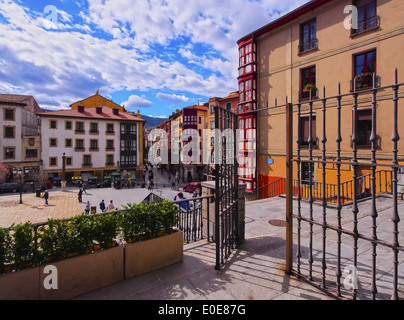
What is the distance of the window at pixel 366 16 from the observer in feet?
44.3

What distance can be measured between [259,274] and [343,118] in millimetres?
13709

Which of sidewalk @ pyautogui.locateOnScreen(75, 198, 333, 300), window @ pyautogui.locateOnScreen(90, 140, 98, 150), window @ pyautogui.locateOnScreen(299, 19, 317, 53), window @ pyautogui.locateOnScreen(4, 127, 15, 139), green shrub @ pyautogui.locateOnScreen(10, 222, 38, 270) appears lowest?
sidewalk @ pyautogui.locateOnScreen(75, 198, 333, 300)

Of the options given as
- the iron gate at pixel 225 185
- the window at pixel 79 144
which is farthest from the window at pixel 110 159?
the iron gate at pixel 225 185

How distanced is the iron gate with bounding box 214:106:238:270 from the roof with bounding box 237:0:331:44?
639 inches

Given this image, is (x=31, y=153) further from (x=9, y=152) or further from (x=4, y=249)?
(x=4, y=249)

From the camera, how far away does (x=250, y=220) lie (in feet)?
27.5

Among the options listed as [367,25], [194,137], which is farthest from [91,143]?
[367,25]

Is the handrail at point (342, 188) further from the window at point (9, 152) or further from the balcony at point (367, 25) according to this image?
the window at point (9, 152)

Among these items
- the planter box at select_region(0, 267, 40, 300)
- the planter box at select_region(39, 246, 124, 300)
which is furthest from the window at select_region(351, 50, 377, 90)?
the planter box at select_region(0, 267, 40, 300)

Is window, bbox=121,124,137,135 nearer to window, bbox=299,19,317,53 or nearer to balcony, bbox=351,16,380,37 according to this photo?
window, bbox=299,19,317,53

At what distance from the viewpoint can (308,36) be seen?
16891mm

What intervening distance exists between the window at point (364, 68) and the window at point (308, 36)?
328 centimetres

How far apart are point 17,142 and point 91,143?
35.9 ft

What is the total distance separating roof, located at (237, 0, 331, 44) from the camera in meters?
15.9
